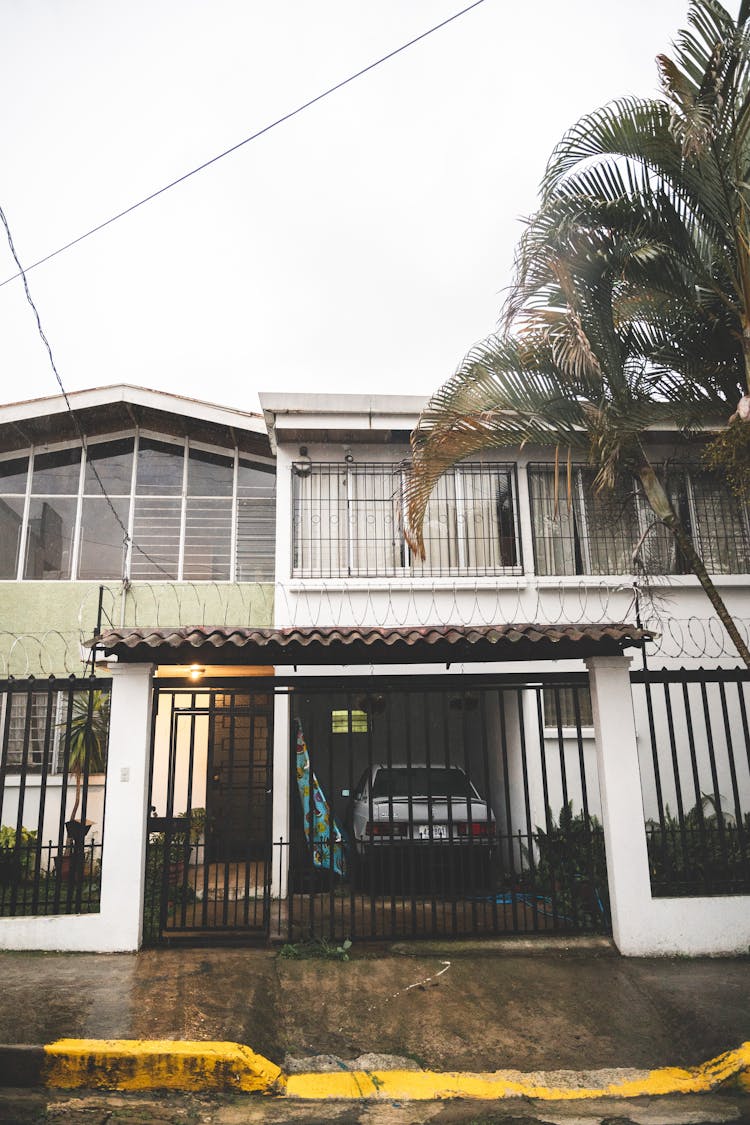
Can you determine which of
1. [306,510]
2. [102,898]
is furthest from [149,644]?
[306,510]

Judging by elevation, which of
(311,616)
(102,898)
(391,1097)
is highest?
(311,616)

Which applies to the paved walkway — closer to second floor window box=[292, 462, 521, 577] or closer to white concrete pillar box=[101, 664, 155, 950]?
white concrete pillar box=[101, 664, 155, 950]

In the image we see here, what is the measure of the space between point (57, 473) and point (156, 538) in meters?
2.01

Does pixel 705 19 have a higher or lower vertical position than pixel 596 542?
higher

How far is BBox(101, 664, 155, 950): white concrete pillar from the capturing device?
5926 millimetres

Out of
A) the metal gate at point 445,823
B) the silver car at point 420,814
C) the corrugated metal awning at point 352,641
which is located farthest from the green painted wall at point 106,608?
the corrugated metal awning at point 352,641

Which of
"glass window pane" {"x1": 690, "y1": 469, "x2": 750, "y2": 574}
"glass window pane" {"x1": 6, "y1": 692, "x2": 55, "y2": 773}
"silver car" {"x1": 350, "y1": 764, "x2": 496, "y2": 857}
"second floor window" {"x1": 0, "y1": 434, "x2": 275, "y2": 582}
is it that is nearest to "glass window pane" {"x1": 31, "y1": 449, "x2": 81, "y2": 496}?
"second floor window" {"x1": 0, "y1": 434, "x2": 275, "y2": 582}

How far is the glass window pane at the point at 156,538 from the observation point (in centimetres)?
1140

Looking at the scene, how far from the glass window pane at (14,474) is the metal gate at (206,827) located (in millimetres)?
4400

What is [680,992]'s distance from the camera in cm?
530

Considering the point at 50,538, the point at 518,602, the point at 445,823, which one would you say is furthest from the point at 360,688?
the point at 50,538

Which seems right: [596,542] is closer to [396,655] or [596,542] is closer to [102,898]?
[396,655]

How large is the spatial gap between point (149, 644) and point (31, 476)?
23.5ft

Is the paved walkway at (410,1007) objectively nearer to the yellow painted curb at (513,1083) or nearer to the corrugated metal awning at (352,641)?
the yellow painted curb at (513,1083)
